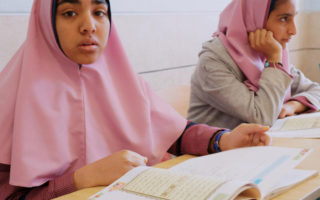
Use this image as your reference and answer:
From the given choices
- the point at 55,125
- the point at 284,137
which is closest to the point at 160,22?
the point at 284,137

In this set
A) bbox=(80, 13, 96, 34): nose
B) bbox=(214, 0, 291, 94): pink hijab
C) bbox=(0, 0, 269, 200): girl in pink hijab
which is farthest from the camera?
bbox=(214, 0, 291, 94): pink hijab

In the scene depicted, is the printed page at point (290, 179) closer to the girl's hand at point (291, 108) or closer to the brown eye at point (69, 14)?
the brown eye at point (69, 14)

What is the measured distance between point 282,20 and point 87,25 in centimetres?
108

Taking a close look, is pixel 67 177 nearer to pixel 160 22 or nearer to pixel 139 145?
pixel 139 145

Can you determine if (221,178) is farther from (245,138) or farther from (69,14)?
(69,14)

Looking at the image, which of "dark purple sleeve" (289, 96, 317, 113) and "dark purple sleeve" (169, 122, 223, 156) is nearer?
"dark purple sleeve" (169, 122, 223, 156)

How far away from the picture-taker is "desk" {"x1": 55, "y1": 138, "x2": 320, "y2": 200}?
2.91ft

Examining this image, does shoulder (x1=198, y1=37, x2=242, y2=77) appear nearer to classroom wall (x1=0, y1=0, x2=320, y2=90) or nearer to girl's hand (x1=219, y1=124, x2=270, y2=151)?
girl's hand (x1=219, y1=124, x2=270, y2=151)

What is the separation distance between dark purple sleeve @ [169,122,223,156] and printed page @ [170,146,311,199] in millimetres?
123

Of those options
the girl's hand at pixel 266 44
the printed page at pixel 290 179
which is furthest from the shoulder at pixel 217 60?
the printed page at pixel 290 179

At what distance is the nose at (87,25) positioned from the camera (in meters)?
1.18

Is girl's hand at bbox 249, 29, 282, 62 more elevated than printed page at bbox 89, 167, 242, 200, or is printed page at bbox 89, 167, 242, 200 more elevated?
girl's hand at bbox 249, 29, 282, 62

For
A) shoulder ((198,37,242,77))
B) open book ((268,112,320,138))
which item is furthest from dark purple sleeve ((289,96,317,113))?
shoulder ((198,37,242,77))

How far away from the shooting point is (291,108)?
1.90 metres
